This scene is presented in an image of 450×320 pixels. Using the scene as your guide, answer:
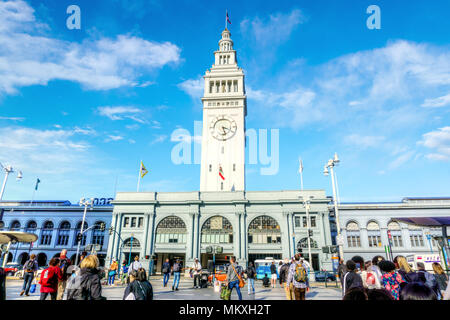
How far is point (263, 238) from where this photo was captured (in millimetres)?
43031

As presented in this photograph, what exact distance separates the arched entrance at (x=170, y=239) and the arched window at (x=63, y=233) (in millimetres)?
21344

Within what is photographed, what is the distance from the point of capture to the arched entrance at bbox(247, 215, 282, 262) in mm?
42125

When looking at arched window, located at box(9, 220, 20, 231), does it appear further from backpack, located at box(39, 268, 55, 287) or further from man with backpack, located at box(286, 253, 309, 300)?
man with backpack, located at box(286, 253, 309, 300)

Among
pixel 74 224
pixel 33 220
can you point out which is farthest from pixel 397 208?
pixel 33 220

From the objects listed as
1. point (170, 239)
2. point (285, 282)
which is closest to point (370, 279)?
point (285, 282)

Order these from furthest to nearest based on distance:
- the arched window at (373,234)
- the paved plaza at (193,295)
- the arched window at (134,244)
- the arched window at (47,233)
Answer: the arched window at (47,233) < the arched window at (373,234) < the arched window at (134,244) < the paved plaza at (193,295)

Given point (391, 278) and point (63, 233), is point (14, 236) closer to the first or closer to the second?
point (391, 278)

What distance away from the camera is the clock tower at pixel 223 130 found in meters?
53.3

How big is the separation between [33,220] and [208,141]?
40.0m

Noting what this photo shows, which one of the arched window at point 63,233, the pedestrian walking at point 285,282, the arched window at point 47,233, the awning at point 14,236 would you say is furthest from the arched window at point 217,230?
the arched window at point 47,233

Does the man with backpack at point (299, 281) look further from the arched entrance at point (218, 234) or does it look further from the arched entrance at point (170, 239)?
the arched entrance at point (170, 239)

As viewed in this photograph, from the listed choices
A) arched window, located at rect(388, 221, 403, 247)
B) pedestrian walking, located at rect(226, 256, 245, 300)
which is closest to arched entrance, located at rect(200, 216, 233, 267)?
arched window, located at rect(388, 221, 403, 247)

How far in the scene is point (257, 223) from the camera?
44.2 metres

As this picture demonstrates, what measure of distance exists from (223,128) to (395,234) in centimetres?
3759
